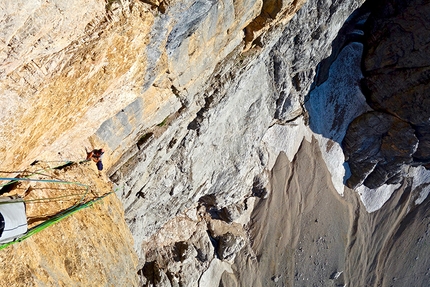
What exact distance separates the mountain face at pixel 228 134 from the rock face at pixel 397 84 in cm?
6

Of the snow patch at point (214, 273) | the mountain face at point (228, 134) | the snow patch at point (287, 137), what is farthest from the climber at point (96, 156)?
the snow patch at point (287, 137)

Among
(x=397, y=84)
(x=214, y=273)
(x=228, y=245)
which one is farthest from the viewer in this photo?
(x=214, y=273)

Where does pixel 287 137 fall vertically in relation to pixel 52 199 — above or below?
below

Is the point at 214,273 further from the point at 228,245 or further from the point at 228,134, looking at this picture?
the point at 228,134

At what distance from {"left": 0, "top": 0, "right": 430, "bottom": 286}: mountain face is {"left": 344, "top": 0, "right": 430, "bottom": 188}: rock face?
6 cm

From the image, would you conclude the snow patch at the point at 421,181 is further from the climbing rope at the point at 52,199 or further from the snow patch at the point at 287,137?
the climbing rope at the point at 52,199

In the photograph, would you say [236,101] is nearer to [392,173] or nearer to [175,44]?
[175,44]

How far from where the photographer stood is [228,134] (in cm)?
1176

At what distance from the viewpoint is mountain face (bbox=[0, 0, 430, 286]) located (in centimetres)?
465

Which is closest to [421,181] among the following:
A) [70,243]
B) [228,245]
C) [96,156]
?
[228,245]

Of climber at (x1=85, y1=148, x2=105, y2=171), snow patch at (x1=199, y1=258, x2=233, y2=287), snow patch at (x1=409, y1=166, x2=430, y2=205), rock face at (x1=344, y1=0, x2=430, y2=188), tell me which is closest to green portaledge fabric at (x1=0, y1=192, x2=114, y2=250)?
climber at (x1=85, y1=148, x2=105, y2=171)

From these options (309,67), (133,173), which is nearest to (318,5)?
(309,67)

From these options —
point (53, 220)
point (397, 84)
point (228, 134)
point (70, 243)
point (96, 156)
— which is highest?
point (96, 156)

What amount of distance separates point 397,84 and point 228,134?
23.3 feet
